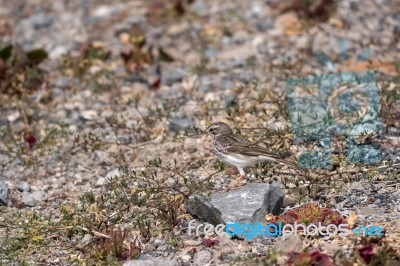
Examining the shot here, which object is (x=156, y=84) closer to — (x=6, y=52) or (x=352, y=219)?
(x=6, y=52)

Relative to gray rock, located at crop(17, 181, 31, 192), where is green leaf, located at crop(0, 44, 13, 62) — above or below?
A: above

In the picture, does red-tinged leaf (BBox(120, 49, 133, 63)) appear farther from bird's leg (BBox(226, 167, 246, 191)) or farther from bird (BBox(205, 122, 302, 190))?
bird's leg (BBox(226, 167, 246, 191))

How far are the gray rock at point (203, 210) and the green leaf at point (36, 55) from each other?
4.60 m

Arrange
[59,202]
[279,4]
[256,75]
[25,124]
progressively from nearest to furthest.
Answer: [59,202], [25,124], [256,75], [279,4]

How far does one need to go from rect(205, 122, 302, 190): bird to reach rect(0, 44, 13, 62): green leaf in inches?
155

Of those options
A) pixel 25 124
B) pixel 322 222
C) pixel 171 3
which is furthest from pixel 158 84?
pixel 322 222

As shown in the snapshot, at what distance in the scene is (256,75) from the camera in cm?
1126

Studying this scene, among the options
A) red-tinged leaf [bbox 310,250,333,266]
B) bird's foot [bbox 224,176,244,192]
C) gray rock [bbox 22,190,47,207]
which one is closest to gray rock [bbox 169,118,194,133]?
bird's foot [bbox 224,176,244,192]

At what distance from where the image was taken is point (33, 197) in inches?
339

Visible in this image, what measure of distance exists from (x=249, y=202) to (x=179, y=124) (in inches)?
112

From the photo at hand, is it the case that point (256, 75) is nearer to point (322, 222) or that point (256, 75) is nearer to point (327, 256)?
point (322, 222)

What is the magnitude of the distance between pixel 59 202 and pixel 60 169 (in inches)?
39.0

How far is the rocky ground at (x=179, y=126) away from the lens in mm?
7211

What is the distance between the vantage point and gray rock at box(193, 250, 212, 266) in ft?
22.6
